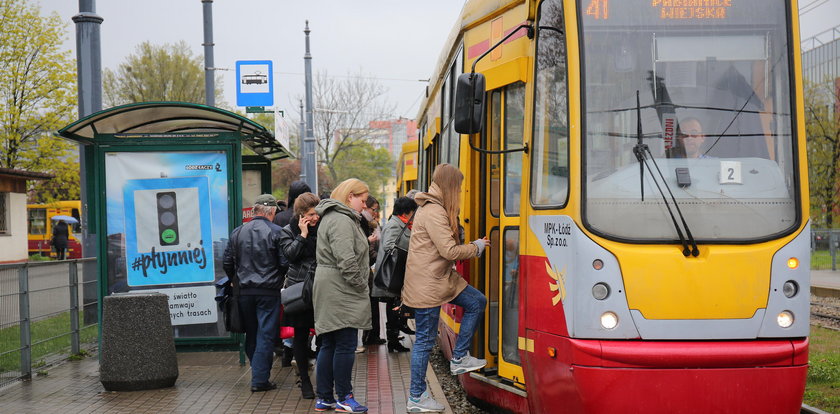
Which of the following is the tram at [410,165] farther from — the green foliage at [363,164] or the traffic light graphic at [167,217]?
the green foliage at [363,164]

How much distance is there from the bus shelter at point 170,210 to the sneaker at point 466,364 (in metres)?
3.74

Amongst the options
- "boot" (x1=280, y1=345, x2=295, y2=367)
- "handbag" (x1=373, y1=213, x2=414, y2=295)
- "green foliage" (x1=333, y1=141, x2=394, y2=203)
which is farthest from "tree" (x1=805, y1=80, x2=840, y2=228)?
"handbag" (x1=373, y1=213, x2=414, y2=295)

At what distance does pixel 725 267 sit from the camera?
5238mm

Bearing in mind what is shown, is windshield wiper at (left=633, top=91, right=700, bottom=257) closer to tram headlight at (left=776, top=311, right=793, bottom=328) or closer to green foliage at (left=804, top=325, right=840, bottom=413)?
tram headlight at (left=776, top=311, right=793, bottom=328)

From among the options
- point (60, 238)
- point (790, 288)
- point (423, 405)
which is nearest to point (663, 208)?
point (790, 288)

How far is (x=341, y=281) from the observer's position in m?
6.80

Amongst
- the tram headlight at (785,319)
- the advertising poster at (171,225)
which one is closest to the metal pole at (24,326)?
the advertising poster at (171,225)

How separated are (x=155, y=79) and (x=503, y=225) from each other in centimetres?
4414

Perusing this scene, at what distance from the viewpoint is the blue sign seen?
17312mm

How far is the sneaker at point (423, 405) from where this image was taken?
6992mm

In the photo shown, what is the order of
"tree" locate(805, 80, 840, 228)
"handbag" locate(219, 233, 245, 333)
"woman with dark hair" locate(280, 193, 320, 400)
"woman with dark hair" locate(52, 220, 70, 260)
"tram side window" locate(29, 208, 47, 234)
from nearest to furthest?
"woman with dark hair" locate(280, 193, 320, 400), "handbag" locate(219, 233, 245, 333), "tree" locate(805, 80, 840, 228), "woman with dark hair" locate(52, 220, 70, 260), "tram side window" locate(29, 208, 47, 234)

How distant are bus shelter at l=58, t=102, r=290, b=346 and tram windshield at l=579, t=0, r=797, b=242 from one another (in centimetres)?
483

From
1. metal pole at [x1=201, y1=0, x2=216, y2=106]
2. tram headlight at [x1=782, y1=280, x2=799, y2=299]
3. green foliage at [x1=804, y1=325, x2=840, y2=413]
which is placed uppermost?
metal pole at [x1=201, y1=0, x2=216, y2=106]

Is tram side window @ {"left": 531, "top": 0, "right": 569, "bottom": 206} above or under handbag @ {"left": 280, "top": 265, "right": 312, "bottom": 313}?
above
